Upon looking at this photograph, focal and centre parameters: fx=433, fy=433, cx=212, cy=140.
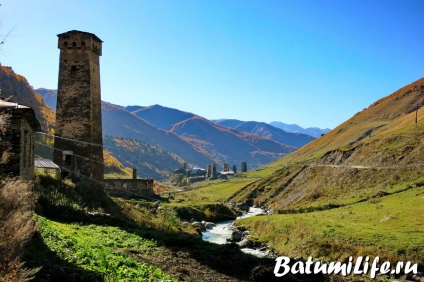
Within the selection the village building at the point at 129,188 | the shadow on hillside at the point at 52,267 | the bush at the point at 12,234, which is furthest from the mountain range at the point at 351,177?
the bush at the point at 12,234

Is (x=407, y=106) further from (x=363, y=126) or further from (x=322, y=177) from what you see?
(x=322, y=177)

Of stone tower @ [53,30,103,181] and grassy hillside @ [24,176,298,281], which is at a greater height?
stone tower @ [53,30,103,181]

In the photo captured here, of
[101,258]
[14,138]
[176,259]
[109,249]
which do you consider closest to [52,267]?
[101,258]

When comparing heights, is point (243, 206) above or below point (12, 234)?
below

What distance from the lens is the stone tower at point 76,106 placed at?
4341 centimetres

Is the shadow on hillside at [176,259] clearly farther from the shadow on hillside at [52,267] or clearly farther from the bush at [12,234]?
the bush at [12,234]

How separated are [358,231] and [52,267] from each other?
23.2 meters

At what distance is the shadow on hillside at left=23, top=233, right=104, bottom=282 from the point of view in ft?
50.2

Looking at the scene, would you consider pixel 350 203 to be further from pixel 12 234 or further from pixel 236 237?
pixel 12 234

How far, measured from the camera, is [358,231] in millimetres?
32094

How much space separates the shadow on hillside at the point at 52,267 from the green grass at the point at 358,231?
18.4m

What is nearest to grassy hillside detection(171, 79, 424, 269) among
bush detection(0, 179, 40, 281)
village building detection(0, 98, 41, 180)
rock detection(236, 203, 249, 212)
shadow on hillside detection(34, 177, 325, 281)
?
rock detection(236, 203, 249, 212)

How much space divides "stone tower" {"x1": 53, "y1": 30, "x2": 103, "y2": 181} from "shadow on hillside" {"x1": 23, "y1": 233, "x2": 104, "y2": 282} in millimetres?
25891

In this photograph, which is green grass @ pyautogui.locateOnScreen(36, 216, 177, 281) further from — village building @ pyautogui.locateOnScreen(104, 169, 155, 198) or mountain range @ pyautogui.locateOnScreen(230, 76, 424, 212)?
village building @ pyautogui.locateOnScreen(104, 169, 155, 198)
